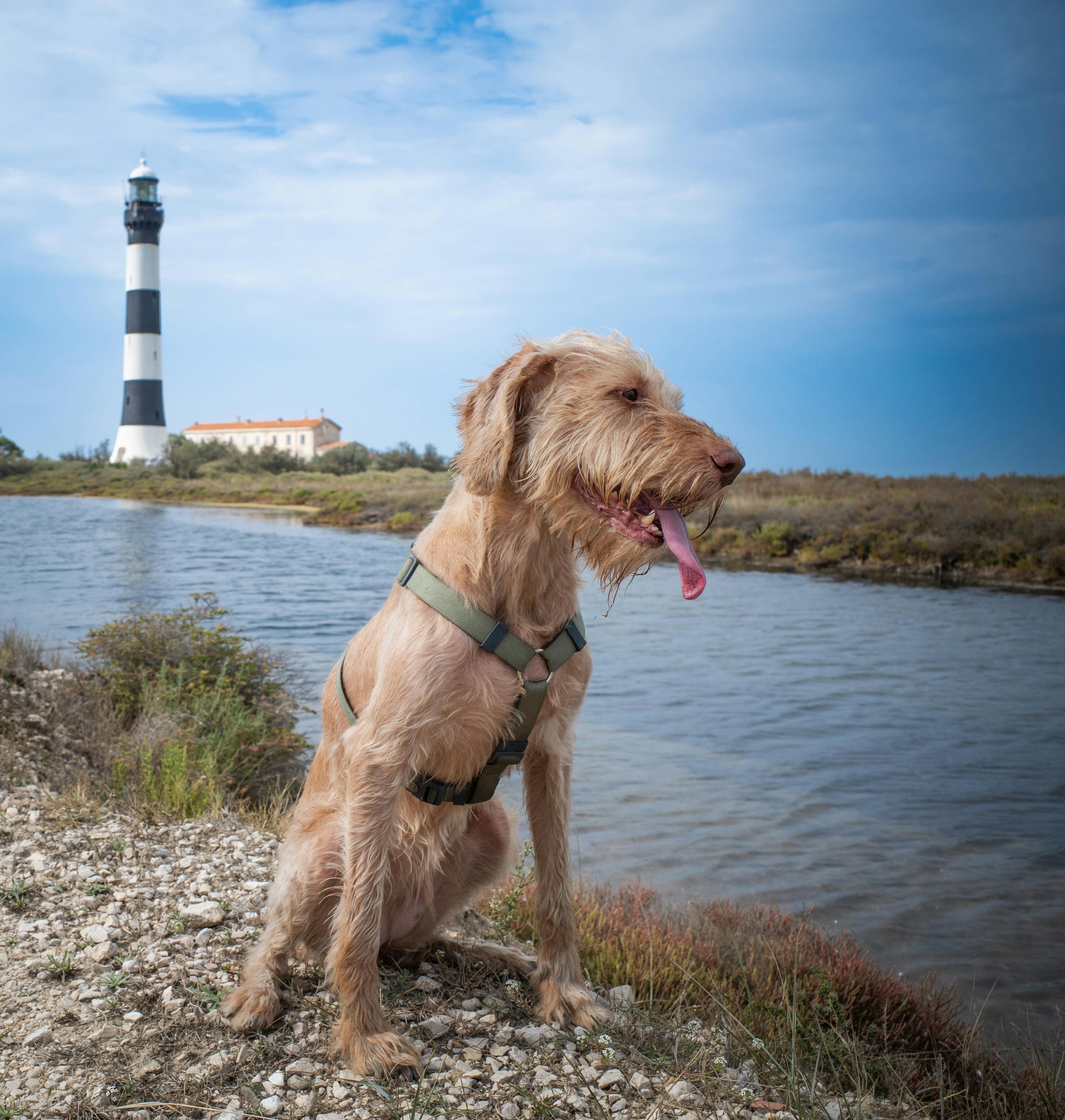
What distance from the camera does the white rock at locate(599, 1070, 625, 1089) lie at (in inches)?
117

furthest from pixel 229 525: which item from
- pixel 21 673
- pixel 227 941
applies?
pixel 227 941

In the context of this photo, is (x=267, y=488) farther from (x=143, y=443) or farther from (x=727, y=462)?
(x=727, y=462)

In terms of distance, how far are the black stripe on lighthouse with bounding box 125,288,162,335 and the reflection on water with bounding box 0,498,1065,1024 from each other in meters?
45.6

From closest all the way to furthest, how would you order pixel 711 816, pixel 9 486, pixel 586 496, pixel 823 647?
pixel 586 496 → pixel 711 816 → pixel 823 647 → pixel 9 486

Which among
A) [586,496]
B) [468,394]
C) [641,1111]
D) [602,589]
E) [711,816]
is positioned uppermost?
[468,394]

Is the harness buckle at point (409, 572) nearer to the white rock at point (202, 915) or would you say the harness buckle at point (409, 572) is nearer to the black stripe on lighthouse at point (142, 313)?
the white rock at point (202, 915)

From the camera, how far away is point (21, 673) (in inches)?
313

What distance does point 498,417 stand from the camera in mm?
2744

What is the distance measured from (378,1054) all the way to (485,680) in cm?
133

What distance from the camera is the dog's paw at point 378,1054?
290 cm

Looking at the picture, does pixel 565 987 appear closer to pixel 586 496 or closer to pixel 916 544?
pixel 586 496

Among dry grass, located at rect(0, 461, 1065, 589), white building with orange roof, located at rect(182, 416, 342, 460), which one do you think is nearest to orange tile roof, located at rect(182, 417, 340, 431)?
white building with orange roof, located at rect(182, 416, 342, 460)

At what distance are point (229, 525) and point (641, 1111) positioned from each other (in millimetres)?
34527

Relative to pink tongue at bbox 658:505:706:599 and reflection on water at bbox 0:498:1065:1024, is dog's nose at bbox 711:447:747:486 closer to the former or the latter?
pink tongue at bbox 658:505:706:599
